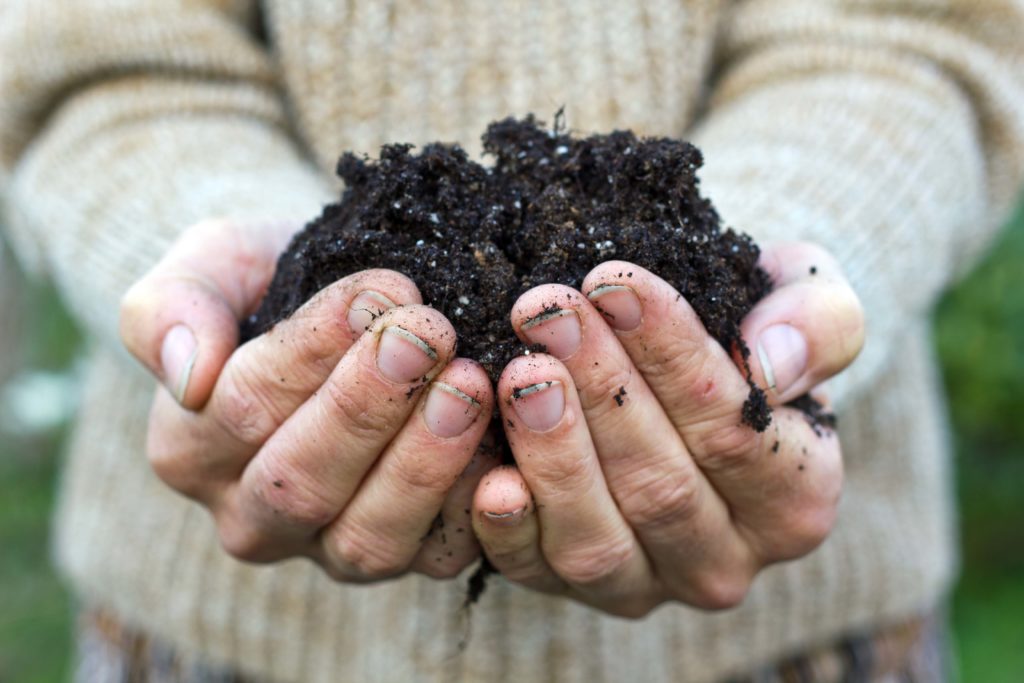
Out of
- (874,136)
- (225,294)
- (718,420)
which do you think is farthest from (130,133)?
(874,136)

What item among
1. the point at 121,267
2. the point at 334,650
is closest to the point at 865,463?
the point at 334,650

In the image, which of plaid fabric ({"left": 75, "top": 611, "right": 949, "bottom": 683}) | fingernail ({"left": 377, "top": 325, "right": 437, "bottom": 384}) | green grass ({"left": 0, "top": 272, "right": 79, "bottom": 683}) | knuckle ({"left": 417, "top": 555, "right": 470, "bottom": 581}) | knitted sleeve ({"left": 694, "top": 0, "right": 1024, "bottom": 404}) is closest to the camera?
fingernail ({"left": 377, "top": 325, "right": 437, "bottom": 384})

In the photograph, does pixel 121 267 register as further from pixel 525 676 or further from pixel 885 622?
pixel 885 622

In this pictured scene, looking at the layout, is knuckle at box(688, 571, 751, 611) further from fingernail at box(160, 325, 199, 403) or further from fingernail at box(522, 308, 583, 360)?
fingernail at box(160, 325, 199, 403)

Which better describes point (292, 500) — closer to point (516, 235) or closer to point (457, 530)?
point (457, 530)

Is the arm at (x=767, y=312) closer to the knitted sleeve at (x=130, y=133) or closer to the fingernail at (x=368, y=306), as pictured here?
the fingernail at (x=368, y=306)

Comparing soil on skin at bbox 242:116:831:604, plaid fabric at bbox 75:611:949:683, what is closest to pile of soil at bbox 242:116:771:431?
soil on skin at bbox 242:116:831:604
